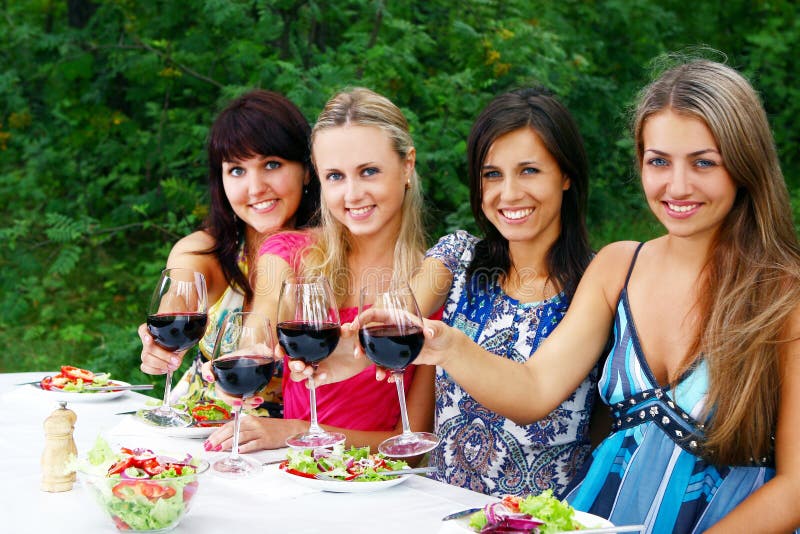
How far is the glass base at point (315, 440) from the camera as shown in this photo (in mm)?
1865

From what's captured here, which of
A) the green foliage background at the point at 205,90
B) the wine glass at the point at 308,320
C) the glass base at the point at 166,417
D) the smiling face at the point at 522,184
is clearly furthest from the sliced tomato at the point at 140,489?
the green foliage background at the point at 205,90

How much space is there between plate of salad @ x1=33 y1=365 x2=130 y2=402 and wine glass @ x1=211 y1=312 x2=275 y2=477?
86 cm

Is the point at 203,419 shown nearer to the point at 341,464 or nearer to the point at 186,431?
the point at 186,431

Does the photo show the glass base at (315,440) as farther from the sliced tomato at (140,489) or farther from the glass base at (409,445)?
the sliced tomato at (140,489)

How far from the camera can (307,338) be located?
1.81 meters

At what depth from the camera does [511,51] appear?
5035 millimetres

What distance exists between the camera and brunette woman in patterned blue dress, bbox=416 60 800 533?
1825 millimetres

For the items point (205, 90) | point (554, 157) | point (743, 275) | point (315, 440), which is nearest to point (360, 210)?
point (554, 157)

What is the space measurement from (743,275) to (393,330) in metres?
0.81

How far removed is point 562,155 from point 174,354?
116 centimetres

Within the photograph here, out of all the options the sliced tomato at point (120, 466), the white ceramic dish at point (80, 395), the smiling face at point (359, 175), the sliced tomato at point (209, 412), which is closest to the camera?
the sliced tomato at point (120, 466)

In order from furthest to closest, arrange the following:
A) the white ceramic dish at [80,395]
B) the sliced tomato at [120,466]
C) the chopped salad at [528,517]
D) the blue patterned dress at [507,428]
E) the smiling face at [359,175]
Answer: the smiling face at [359,175], the white ceramic dish at [80,395], the blue patterned dress at [507,428], the sliced tomato at [120,466], the chopped salad at [528,517]

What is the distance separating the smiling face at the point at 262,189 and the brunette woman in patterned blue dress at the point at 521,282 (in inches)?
29.7

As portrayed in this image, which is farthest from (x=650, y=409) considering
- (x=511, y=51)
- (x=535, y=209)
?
(x=511, y=51)
